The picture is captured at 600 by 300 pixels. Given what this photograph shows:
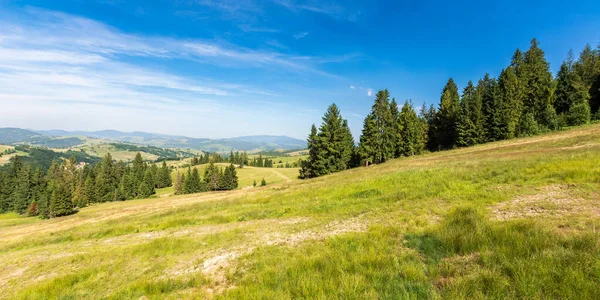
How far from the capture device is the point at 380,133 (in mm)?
55625

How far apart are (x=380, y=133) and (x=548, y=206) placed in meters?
48.1

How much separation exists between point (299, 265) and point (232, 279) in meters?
2.00

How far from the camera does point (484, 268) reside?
5.25 m

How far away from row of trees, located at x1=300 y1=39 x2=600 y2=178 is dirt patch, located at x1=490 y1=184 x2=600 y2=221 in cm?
4403

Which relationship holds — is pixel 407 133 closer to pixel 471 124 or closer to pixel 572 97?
pixel 471 124

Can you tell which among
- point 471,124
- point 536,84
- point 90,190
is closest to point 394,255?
point 471,124

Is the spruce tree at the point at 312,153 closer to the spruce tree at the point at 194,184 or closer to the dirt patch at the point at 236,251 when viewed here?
the dirt patch at the point at 236,251

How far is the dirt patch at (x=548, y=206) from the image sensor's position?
8.05 m

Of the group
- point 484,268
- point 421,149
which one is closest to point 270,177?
point 421,149

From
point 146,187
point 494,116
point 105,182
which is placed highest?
point 494,116

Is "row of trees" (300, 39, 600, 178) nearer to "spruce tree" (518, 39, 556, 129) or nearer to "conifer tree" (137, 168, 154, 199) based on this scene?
"spruce tree" (518, 39, 556, 129)

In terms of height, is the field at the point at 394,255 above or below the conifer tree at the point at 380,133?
below

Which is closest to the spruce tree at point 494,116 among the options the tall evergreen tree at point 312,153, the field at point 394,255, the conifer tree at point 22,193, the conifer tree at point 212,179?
the tall evergreen tree at point 312,153

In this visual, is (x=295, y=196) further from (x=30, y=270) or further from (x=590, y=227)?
(x=590, y=227)
